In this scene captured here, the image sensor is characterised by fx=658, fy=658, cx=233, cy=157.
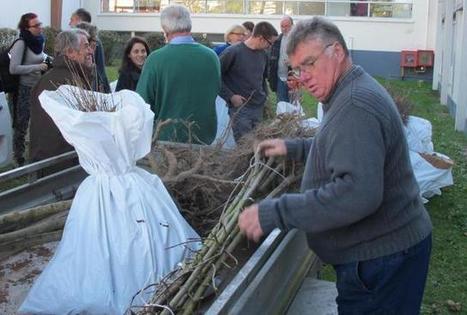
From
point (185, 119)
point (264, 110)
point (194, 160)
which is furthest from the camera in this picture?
point (264, 110)

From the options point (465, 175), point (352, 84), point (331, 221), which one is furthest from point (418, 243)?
point (465, 175)

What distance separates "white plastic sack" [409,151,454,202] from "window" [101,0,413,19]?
16246 millimetres

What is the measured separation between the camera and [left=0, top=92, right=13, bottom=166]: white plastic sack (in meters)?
6.93

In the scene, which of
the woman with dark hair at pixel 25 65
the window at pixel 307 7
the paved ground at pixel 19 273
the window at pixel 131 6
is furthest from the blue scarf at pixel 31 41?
the window at pixel 131 6

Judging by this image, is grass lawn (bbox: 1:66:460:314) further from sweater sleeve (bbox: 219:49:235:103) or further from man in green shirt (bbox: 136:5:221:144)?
sweater sleeve (bbox: 219:49:235:103)

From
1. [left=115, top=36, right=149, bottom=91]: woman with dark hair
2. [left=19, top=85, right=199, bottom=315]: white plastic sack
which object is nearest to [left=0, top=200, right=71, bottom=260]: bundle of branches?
[left=19, top=85, right=199, bottom=315]: white plastic sack

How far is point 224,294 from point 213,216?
184 centimetres

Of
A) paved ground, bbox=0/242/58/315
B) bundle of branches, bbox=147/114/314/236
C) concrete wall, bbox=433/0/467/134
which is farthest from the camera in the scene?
concrete wall, bbox=433/0/467/134

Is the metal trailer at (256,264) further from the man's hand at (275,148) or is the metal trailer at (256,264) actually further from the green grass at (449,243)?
the green grass at (449,243)

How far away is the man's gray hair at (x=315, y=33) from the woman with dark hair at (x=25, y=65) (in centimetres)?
557

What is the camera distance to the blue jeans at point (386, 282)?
2365 mm

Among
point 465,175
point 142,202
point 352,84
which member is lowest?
point 465,175

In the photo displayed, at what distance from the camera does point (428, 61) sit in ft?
66.5

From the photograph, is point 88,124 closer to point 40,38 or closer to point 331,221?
point 331,221
